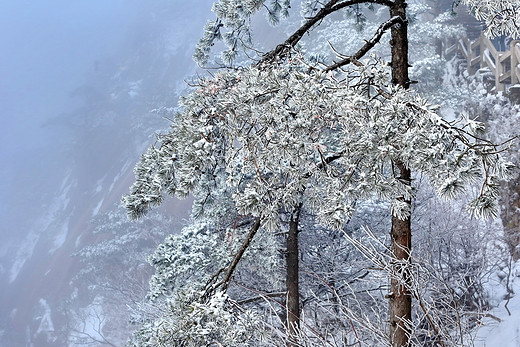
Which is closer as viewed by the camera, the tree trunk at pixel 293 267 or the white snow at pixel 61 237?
the tree trunk at pixel 293 267

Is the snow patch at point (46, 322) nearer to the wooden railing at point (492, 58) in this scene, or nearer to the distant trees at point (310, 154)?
the wooden railing at point (492, 58)

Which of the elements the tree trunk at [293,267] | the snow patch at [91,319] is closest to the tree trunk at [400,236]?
the tree trunk at [293,267]

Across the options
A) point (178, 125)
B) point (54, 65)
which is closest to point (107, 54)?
point (54, 65)

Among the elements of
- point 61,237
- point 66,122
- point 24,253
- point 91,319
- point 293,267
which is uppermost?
point 66,122

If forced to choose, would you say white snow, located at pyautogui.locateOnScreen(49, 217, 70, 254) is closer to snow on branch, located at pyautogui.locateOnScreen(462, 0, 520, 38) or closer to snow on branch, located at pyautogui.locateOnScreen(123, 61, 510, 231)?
snow on branch, located at pyautogui.locateOnScreen(123, 61, 510, 231)

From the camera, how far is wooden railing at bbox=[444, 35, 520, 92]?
14.3 m

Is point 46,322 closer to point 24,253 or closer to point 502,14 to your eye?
point 24,253

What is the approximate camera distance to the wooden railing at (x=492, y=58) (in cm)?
1428

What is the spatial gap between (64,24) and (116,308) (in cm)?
9612

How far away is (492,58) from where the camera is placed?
1647 cm

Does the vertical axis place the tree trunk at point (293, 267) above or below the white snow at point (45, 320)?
below

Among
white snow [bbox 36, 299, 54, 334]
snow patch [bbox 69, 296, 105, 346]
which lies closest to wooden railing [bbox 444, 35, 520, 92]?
snow patch [bbox 69, 296, 105, 346]

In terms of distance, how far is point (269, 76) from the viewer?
3.08 m

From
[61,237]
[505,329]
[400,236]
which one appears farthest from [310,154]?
[61,237]
